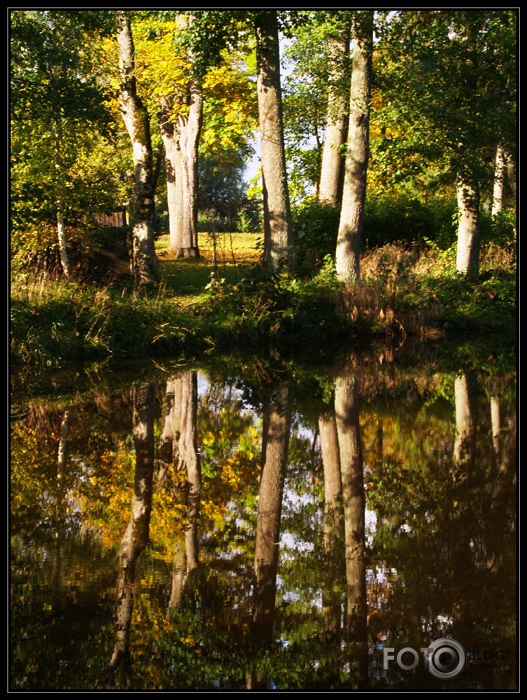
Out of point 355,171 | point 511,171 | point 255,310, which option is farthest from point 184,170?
point 511,171

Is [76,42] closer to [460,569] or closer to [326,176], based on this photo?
[326,176]

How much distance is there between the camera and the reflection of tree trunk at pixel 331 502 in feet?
13.5

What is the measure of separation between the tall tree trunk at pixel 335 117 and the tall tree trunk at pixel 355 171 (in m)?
1.98

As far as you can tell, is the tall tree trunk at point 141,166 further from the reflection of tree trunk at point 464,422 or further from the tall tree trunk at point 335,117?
the reflection of tree trunk at point 464,422

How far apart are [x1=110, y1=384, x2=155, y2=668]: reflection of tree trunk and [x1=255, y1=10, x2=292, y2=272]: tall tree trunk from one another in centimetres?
808

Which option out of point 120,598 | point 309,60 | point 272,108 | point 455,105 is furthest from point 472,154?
point 120,598

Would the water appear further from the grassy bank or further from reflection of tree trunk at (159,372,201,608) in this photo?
the grassy bank

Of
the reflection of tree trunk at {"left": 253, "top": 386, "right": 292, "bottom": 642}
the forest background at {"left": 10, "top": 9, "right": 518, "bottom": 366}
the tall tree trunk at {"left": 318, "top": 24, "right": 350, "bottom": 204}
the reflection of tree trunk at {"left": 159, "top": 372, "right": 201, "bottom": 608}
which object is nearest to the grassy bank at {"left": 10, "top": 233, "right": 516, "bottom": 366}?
the forest background at {"left": 10, "top": 9, "right": 518, "bottom": 366}

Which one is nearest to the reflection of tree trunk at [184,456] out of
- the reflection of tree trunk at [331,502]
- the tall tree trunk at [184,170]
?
the reflection of tree trunk at [331,502]

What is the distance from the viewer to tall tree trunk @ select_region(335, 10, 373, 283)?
17000 millimetres

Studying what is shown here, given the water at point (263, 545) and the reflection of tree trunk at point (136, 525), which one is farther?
the reflection of tree trunk at point (136, 525)

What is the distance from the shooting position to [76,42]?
→ 14078 mm

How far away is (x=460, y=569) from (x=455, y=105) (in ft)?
51.7

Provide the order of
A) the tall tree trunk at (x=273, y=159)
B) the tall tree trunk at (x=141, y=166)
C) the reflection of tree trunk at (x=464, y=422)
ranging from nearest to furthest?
the reflection of tree trunk at (x=464, y=422), the tall tree trunk at (x=273, y=159), the tall tree trunk at (x=141, y=166)
